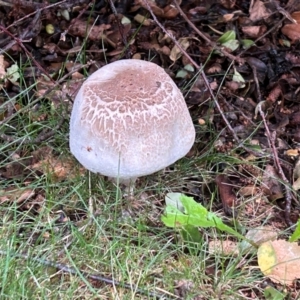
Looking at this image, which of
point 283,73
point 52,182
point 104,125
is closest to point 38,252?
point 52,182

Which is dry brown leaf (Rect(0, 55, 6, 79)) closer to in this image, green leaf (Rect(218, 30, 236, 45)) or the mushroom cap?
the mushroom cap

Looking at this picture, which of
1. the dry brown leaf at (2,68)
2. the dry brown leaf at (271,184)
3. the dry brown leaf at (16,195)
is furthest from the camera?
the dry brown leaf at (2,68)

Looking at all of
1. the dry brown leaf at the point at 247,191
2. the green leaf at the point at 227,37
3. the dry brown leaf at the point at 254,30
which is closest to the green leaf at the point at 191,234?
the dry brown leaf at the point at 247,191

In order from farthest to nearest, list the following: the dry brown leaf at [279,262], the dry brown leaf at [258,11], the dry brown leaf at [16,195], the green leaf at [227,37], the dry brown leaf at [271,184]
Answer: the dry brown leaf at [258,11], the green leaf at [227,37], the dry brown leaf at [271,184], the dry brown leaf at [16,195], the dry brown leaf at [279,262]

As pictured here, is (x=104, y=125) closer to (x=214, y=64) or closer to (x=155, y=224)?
(x=155, y=224)

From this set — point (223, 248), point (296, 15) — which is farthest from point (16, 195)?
point (296, 15)

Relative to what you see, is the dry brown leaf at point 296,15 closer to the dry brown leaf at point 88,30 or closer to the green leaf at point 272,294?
the dry brown leaf at point 88,30

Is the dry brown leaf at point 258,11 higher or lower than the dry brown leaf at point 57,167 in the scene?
higher
